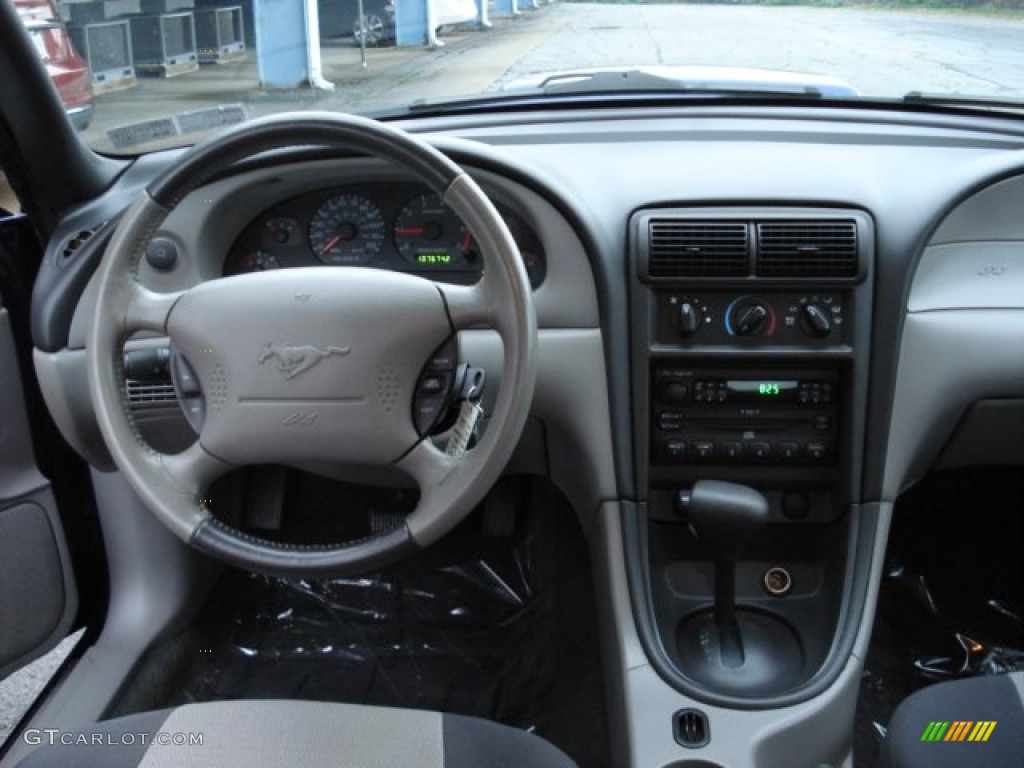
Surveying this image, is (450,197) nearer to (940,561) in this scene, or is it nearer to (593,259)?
(593,259)

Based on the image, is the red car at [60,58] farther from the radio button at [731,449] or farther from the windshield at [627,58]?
the radio button at [731,449]

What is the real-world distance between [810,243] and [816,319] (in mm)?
151

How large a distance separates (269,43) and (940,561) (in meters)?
7.30

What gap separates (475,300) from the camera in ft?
5.13

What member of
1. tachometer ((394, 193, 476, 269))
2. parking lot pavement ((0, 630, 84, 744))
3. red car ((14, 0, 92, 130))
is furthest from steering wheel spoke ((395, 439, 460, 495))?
parking lot pavement ((0, 630, 84, 744))

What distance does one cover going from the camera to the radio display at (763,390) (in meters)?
2.17

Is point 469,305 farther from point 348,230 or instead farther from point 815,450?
point 815,450

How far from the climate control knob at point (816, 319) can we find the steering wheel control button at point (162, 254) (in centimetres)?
127

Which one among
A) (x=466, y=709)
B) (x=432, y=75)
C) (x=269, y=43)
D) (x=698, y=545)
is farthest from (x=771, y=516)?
(x=269, y=43)

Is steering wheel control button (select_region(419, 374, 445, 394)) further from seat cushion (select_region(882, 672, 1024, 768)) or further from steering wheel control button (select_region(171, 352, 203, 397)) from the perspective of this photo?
seat cushion (select_region(882, 672, 1024, 768))

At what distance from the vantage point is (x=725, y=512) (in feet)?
6.50

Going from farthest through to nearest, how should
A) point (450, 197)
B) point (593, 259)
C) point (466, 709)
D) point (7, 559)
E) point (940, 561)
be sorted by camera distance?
point (940, 561)
point (466, 709)
point (7, 559)
point (593, 259)
point (450, 197)

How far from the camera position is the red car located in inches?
85.0

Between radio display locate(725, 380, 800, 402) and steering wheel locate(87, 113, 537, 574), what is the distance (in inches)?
30.6
